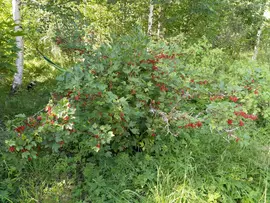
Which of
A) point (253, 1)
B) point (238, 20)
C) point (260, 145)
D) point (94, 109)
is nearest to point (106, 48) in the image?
point (94, 109)

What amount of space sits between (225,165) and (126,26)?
20.1ft

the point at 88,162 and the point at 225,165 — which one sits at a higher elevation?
the point at 225,165

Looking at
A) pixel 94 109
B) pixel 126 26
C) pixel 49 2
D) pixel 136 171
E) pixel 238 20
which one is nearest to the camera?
pixel 94 109

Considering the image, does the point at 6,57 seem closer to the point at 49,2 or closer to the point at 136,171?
the point at 136,171

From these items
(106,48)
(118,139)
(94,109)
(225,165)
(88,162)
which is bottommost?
(88,162)

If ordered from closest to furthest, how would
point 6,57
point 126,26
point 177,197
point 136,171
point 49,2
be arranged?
1. point 177,197
2. point 136,171
3. point 6,57
4. point 49,2
5. point 126,26

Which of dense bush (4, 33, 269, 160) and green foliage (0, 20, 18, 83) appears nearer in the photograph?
dense bush (4, 33, 269, 160)

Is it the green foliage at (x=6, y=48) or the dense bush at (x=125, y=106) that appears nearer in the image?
the dense bush at (x=125, y=106)

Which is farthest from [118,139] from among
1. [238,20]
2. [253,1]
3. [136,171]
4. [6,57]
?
[253,1]

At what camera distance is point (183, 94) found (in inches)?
120

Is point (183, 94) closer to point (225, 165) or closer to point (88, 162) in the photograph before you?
point (225, 165)

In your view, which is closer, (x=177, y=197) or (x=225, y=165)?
(x=177, y=197)

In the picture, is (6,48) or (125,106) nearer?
(125,106)

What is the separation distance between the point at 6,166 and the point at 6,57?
1605 mm
